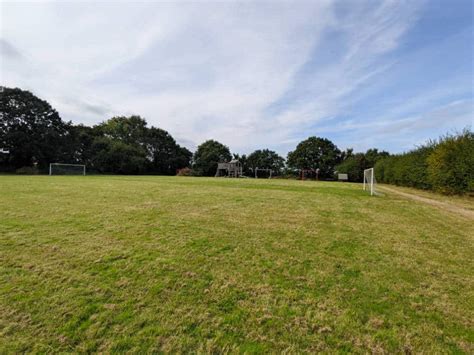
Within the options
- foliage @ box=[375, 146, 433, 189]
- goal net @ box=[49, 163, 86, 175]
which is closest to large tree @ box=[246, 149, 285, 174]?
foliage @ box=[375, 146, 433, 189]

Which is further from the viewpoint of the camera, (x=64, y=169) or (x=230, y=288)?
(x=64, y=169)

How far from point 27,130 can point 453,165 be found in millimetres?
41345

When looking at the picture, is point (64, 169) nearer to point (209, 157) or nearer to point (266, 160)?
point (209, 157)

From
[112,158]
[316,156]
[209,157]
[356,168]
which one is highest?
[316,156]

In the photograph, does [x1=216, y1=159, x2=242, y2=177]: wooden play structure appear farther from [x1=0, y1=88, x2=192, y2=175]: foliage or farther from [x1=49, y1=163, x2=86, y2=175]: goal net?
[x1=49, y1=163, x2=86, y2=175]: goal net

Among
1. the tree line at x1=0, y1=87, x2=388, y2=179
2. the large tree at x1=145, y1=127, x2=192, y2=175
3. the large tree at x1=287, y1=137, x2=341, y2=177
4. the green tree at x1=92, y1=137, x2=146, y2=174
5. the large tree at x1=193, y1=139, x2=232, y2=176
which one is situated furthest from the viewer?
the large tree at x1=145, y1=127, x2=192, y2=175

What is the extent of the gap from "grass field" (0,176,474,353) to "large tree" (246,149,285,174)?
3923 cm

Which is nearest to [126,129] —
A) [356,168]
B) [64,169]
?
[64,169]

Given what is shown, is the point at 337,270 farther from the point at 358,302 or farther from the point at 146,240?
the point at 146,240

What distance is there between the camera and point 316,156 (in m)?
41.8

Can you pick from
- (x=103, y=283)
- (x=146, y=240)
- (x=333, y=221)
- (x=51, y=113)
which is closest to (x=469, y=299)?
(x=333, y=221)

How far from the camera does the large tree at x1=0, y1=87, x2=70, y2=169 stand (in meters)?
27.1

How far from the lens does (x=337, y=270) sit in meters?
2.78

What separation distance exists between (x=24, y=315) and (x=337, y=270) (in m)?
3.14
